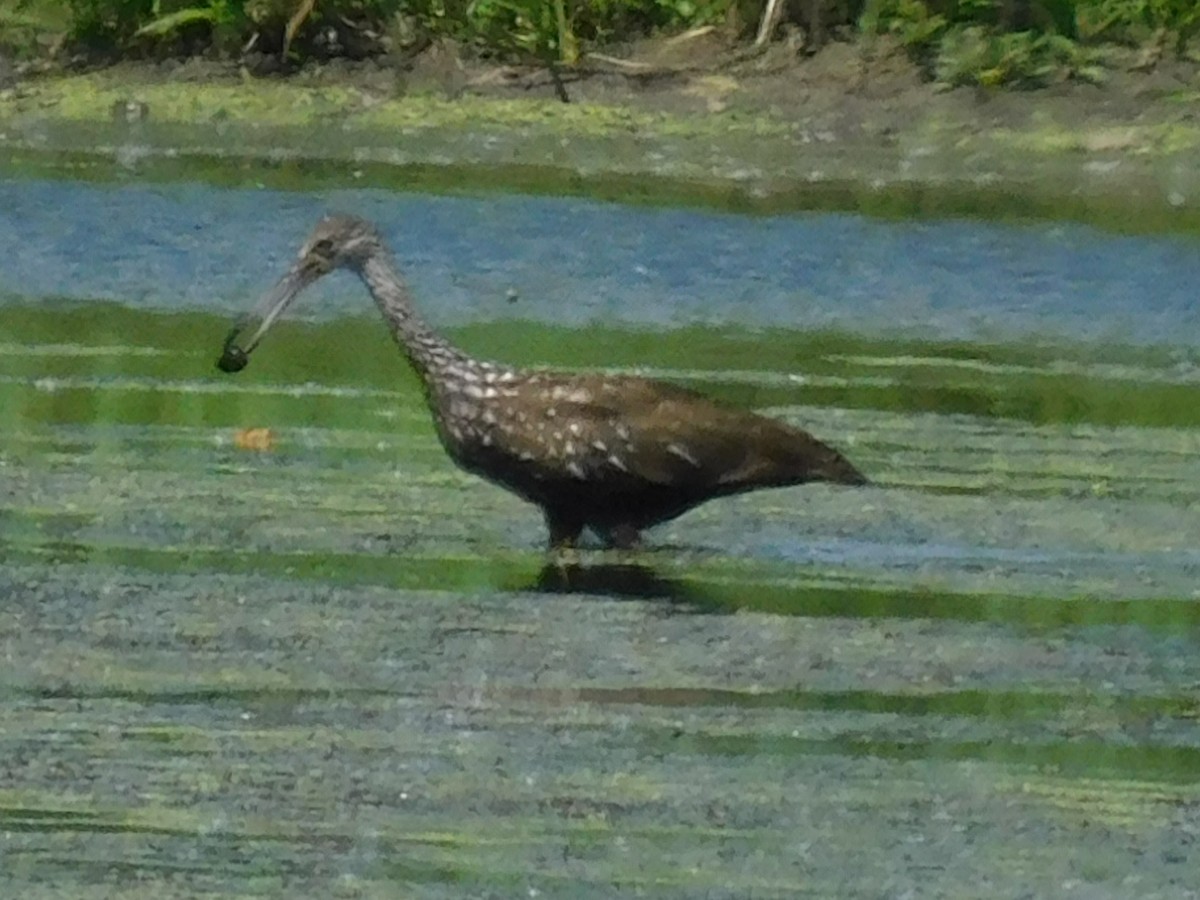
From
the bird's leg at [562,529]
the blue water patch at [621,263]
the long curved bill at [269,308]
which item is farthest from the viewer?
the blue water patch at [621,263]

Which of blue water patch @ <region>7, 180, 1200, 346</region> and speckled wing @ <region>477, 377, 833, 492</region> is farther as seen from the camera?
blue water patch @ <region>7, 180, 1200, 346</region>

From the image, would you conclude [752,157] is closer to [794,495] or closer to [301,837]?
[794,495]

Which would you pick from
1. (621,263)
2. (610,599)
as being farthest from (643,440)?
(621,263)

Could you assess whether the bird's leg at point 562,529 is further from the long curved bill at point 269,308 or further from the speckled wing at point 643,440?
the long curved bill at point 269,308

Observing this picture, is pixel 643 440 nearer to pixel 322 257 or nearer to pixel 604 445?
pixel 604 445

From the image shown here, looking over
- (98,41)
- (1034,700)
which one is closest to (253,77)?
(98,41)

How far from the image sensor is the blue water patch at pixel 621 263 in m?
9.71

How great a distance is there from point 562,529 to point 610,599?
410mm

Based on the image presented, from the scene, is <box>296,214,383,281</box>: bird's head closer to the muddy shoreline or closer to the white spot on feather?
the white spot on feather

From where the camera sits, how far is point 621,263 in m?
10.4

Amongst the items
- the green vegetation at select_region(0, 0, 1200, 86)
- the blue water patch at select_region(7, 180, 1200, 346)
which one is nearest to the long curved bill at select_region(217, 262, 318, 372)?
the blue water patch at select_region(7, 180, 1200, 346)

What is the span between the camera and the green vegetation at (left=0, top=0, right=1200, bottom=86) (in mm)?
12438

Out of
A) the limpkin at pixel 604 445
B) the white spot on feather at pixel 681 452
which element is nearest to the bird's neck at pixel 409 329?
the limpkin at pixel 604 445

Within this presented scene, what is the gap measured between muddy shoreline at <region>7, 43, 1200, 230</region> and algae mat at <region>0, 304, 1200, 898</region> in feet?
9.27
